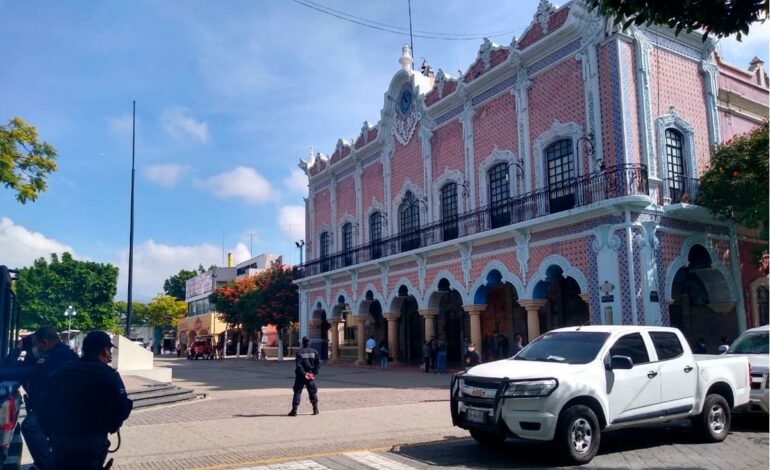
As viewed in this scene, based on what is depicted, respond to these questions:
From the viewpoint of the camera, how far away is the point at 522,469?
786 centimetres

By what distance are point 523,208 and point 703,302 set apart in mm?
6433

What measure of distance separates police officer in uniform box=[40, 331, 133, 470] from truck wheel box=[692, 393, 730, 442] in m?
7.86

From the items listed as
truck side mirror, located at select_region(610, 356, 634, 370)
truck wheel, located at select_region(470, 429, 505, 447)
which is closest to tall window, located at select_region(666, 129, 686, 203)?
truck side mirror, located at select_region(610, 356, 634, 370)

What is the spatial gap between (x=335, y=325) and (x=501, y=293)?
36.0ft

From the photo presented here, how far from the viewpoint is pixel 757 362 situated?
11.2 metres

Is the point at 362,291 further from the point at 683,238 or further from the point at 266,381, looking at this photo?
the point at 683,238

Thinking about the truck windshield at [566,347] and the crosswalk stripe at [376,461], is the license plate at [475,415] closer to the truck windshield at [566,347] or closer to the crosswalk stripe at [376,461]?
the crosswalk stripe at [376,461]

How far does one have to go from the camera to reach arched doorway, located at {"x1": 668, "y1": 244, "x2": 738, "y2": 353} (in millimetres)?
20469

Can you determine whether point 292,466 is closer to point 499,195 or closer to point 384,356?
point 499,195

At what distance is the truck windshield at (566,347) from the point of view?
884 cm

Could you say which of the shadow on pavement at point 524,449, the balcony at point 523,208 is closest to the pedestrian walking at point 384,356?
the balcony at point 523,208

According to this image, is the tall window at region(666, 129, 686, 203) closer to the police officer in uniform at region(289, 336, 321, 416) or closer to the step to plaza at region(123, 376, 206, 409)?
the police officer in uniform at region(289, 336, 321, 416)

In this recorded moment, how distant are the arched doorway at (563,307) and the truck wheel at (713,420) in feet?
43.3

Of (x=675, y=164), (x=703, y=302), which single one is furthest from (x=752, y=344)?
(x=703, y=302)
